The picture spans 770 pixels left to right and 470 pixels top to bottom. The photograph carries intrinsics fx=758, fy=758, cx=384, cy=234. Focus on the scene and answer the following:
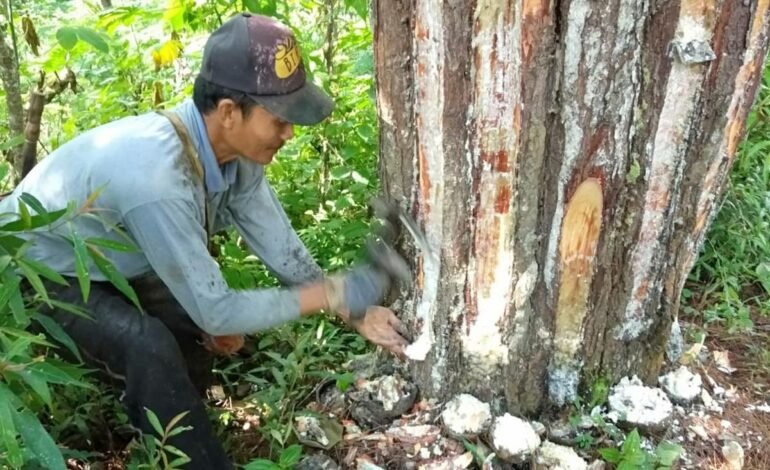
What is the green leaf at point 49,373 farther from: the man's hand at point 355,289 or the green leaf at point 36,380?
the man's hand at point 355,289

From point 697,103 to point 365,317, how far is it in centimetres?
109

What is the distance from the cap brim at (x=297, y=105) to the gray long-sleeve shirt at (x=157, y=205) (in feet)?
0.78

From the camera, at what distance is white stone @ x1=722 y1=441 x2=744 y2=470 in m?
2.20

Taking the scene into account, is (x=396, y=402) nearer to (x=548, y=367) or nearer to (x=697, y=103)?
(x=548, y=367)

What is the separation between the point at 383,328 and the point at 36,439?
1.08 metres

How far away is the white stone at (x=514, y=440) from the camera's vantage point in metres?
2.12

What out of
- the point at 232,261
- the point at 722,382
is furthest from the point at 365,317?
the point at 722,382

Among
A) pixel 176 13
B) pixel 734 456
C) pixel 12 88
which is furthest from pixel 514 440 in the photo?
pixel 12 88

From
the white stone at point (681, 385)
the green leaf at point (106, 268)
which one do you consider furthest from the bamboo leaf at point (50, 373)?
the white stone at point (681, 385)

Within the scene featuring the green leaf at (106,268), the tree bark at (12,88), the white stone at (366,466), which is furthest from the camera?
the tree bark at (12,88)

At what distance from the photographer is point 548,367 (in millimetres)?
2232

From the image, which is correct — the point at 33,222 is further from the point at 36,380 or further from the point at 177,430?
the point at 177,430

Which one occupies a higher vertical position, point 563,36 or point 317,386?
point 563,36

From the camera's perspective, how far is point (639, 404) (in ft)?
7.41
